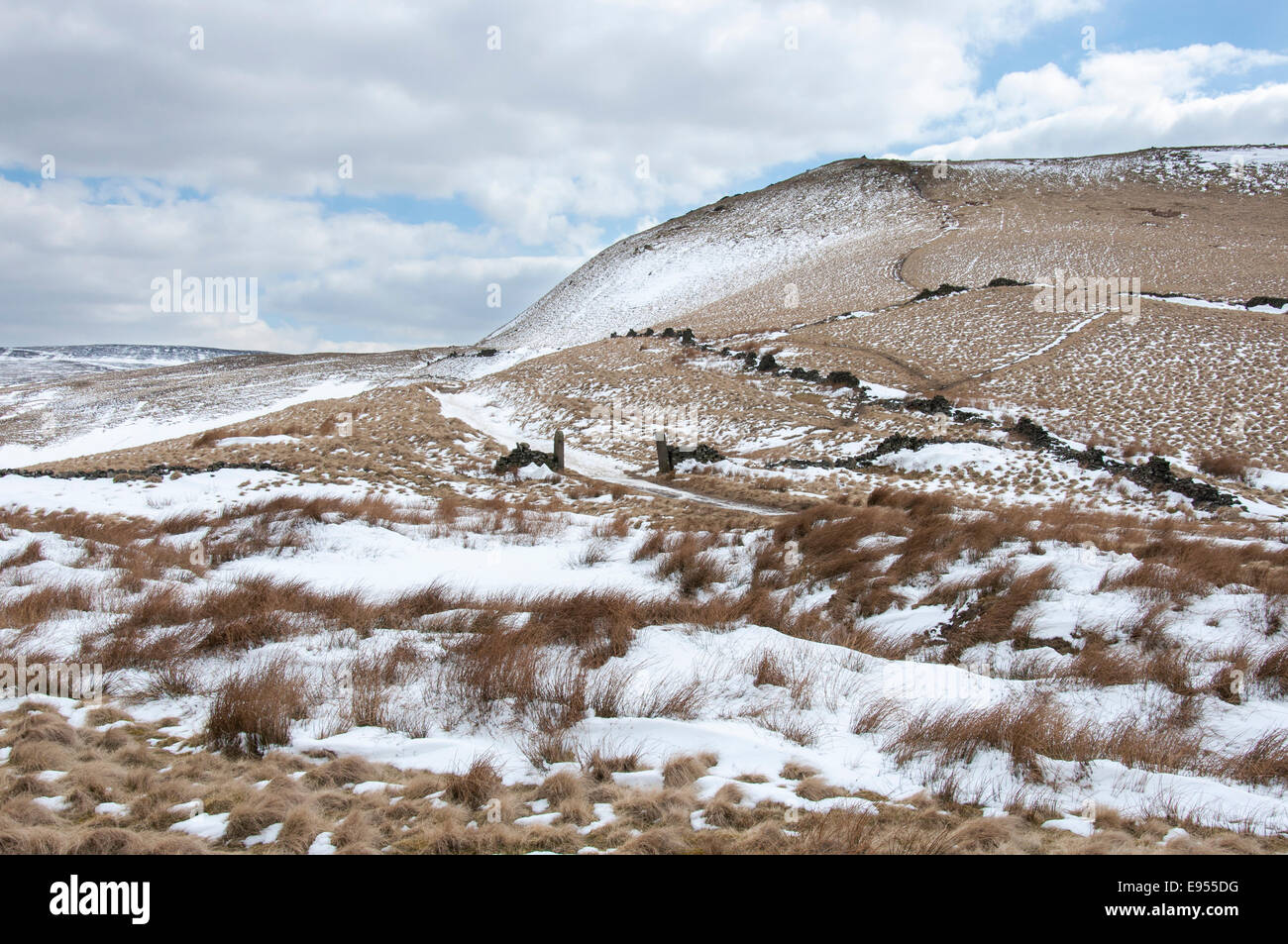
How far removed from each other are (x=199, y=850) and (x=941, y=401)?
28706mm

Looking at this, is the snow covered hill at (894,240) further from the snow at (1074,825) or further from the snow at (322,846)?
the snow at (322,846)

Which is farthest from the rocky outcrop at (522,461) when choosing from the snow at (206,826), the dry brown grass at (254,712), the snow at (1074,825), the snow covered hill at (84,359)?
the snow covered hill at (84,359)

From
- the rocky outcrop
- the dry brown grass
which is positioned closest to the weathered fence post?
the rocky outcrop

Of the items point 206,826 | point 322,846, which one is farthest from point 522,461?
point 322,846

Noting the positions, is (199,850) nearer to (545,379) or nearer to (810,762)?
(810,762)

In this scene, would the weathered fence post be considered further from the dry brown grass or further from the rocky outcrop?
the dry brown grass

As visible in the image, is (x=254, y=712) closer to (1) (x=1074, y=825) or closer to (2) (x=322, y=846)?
(2) (x=322, y=846)

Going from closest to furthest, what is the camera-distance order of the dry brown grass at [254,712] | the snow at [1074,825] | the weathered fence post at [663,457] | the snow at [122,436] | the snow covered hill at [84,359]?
the snow at [1074,825], the dry brown grass at [254,712], the weathered fence post at [663,457], the snow at [122,436], the snow covered hill at [84,359]

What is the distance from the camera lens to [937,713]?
534 centimetres

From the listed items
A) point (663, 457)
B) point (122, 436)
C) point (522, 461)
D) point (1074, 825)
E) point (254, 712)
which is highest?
point (122, 436)

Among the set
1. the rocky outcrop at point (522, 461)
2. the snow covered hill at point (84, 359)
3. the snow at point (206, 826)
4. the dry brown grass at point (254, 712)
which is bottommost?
the snow at point (206, 826)

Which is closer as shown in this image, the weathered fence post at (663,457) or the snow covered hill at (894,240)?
the weathered fence post at (663,457)

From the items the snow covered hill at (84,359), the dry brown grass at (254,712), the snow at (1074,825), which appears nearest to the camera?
the snow at (1074,825)

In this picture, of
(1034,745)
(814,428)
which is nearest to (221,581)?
(1034,745)
